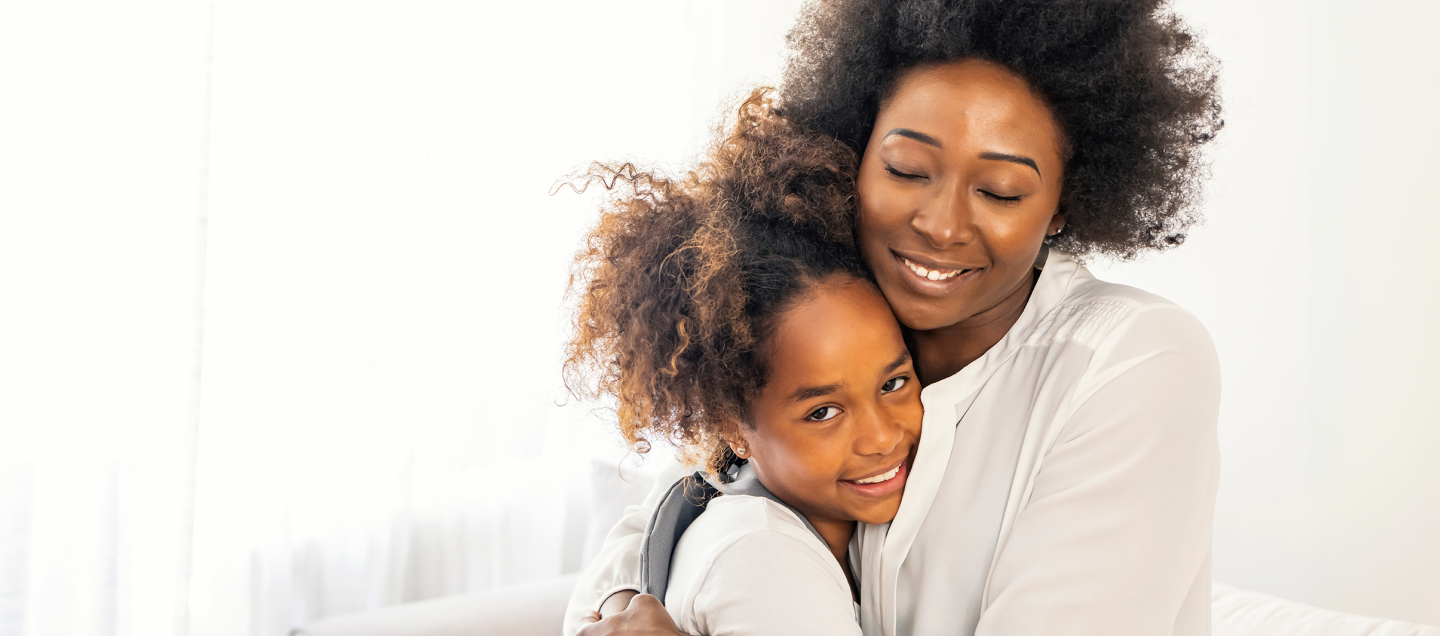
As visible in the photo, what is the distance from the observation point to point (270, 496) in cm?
269

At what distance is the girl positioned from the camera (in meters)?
1.22

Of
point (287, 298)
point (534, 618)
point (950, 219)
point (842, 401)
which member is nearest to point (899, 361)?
point (842, 401)

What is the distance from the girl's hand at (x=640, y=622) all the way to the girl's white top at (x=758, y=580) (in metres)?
0.02

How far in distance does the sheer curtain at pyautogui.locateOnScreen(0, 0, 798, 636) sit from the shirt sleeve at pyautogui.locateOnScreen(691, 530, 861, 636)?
1.70m

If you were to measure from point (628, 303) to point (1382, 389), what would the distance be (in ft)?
5.97

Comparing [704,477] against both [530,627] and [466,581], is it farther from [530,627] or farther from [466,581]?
[466,581]

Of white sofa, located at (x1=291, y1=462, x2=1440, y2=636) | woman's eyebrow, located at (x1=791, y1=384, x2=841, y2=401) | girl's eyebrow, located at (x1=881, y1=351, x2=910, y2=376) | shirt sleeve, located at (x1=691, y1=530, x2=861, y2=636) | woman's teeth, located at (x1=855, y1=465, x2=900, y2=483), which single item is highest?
girl's eyebrow, located at (x1=881, y1=351, x2=910, y2=376)

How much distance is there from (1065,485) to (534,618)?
1.82m

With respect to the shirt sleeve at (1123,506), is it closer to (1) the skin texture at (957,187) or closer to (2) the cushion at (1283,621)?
(1) the skin texture at (957,187)

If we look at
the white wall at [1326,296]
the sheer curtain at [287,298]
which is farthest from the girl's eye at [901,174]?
the sheer curtain at [287,298]

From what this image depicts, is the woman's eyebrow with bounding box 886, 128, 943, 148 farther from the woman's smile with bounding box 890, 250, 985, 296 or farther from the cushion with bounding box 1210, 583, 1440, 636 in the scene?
the cushion with bounding box 1210, 583, 1440, 636

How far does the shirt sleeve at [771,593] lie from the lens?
1125 mm

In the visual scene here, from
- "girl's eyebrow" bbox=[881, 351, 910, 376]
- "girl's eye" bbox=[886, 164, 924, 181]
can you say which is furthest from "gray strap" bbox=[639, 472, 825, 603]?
"girl's eye" bbox=[886, 164, 924, 181]

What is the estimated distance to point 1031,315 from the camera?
1.26 metres
